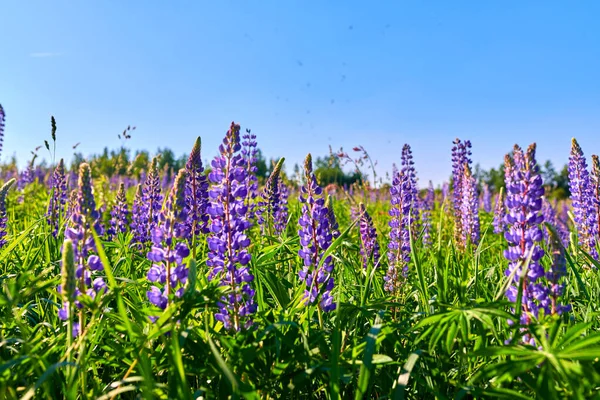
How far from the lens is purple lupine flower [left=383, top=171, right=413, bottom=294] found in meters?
3.43

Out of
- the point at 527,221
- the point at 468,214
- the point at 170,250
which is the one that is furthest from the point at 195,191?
the point at 468,214

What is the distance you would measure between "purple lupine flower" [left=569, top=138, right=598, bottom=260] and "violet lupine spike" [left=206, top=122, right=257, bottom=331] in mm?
4034

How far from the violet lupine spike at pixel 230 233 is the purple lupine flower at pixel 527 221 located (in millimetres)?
1313

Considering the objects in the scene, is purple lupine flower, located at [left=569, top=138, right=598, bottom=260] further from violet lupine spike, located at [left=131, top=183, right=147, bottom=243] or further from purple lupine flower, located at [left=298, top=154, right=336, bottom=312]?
violet lupine spike, located at [left=131, top=183, right=147, bottom=243]

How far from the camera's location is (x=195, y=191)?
3.21m

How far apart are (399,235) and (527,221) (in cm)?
176

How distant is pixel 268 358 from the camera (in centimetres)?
197

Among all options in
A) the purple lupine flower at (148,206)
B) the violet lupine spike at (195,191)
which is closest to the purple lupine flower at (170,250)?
the violet lupine spike at (195,191)

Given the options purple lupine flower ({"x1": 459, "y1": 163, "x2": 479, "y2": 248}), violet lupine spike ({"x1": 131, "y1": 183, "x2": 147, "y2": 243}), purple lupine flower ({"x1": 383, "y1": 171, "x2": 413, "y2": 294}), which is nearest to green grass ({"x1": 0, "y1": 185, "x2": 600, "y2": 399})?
purple lupine flower ({"x1": 383, "y1": 171, "x2": 413, "y2": 294})

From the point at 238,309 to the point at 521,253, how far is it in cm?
143

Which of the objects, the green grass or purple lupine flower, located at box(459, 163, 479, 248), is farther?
purple lupine flower, located at box(459, 163, 479, 248)

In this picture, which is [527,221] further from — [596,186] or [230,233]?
[596,186]

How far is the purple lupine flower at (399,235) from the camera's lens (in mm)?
3434

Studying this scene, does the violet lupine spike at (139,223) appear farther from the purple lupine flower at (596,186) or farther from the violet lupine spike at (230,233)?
the purple lupine flower at (596,186)
